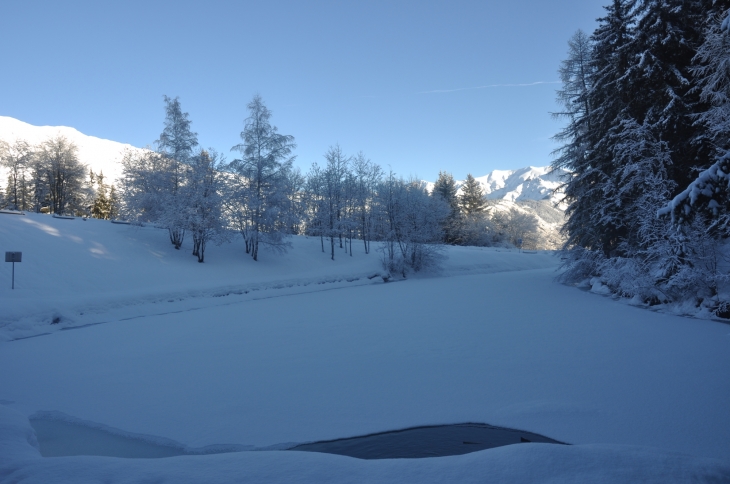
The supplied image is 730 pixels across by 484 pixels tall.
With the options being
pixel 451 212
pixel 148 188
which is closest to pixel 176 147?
pixel 148 188

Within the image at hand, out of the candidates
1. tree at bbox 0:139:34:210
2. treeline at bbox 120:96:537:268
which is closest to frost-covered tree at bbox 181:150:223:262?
treeline at bbox 120:96:537:268

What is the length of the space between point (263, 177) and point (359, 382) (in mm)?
24824

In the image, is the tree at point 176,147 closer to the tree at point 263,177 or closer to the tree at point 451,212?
the tree at point 263,177

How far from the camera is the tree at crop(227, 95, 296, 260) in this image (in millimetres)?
28812

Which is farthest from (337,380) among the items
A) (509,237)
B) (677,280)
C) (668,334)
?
(509,237)

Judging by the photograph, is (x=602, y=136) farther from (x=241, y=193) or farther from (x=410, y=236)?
(x=241, y=193)

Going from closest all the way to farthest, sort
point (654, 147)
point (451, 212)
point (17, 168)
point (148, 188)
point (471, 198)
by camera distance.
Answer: point (654, 147) < point (148, 188) < point (17, 168) < point (451, 212) < point (471, 198)

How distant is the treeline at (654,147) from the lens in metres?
12.7

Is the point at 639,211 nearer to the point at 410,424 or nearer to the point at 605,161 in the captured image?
the point at 605,161

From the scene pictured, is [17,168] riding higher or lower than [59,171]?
higher

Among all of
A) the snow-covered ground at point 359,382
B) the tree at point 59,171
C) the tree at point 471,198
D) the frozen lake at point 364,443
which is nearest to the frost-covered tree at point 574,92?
the snow-covered ground at point 359,382

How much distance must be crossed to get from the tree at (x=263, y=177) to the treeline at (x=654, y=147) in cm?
1929

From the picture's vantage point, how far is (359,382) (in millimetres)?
6973

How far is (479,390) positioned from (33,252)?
22151mm
